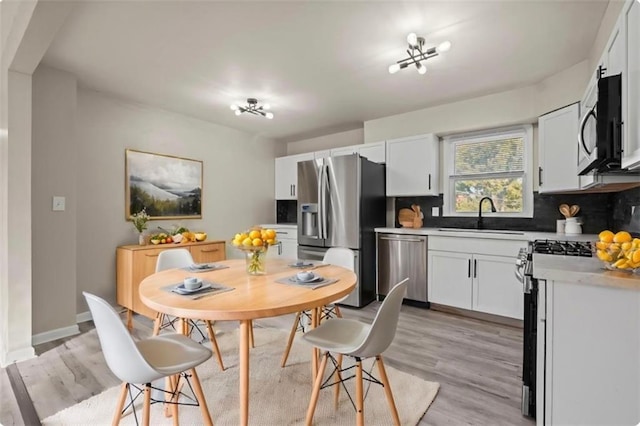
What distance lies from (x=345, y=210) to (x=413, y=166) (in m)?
1.07

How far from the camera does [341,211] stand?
3773mm

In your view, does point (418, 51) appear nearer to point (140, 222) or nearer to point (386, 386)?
point (386, 386)

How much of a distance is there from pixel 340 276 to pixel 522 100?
9.60 ft

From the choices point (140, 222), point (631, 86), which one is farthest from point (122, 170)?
point (631, 86)

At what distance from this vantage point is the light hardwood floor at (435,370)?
1765 mm

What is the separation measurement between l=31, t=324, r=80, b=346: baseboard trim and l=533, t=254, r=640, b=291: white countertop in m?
3.67

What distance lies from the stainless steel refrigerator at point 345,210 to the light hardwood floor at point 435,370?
2.70 ft

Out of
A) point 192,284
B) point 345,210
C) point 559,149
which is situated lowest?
point 192,284

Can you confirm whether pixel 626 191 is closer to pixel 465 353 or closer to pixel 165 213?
pixel 465 353

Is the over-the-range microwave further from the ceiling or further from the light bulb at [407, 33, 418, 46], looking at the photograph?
the light bulb at [407, 33, 418, 46]

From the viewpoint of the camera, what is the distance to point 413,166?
155 inches

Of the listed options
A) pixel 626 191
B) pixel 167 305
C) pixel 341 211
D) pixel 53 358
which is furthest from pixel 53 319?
pixel 626 191

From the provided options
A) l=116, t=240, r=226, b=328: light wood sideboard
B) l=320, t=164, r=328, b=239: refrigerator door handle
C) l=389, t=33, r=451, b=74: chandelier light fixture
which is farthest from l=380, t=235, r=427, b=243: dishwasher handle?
l=116, t=240, r=226, b=328: light wood sideboard

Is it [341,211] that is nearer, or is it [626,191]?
[626,191]
